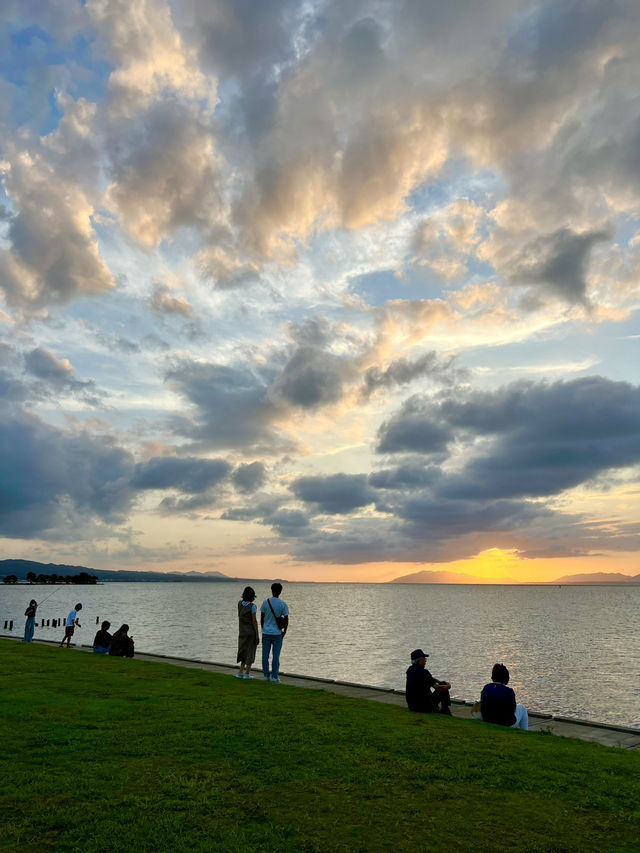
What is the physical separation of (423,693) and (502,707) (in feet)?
6.20

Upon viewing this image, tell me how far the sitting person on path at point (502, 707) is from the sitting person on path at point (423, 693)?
43.9 inches

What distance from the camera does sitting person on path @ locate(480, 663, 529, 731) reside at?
13.6 m

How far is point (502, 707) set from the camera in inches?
535

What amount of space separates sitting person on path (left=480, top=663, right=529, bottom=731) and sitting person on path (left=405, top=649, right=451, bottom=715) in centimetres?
111

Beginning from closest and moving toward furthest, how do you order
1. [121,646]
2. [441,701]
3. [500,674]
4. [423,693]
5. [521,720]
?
1. [500,674]
2. [521,720]
3. [423,693]
4. [441,701]
5. [121,646]

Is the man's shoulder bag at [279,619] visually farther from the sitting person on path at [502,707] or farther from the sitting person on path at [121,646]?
the sitting person on path at [121,646]

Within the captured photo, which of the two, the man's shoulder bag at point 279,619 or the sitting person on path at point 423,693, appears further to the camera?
the man's shoulder bag at point 279,619

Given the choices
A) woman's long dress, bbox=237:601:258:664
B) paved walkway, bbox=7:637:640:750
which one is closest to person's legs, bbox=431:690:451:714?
paved walkway, bbox=7:637:640:750

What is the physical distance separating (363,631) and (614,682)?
41091 mm

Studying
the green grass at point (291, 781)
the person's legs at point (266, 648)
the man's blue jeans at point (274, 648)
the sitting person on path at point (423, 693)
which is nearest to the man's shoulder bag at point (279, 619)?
the man's blue jeans at point (274, 648)

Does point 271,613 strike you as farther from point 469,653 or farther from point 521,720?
point 469,653

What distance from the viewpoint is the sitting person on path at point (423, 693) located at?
1457 cm

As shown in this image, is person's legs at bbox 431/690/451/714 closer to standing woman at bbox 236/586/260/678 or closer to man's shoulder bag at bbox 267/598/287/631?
man's shoulder bag at bbox 267/598/287/631

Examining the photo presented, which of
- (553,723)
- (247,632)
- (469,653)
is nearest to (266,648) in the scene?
(247,632)
